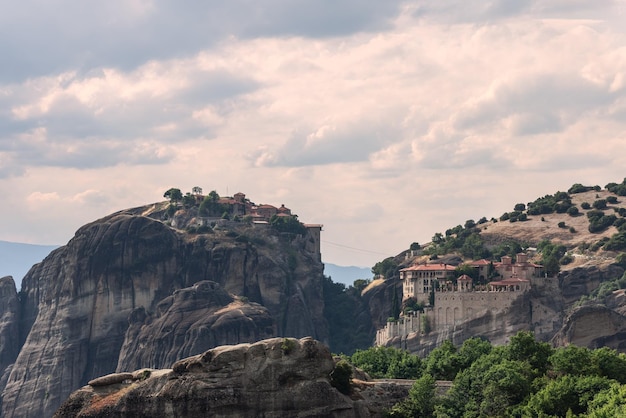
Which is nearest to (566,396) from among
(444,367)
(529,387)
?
(529,387)

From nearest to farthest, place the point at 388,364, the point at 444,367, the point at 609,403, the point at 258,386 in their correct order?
the point at 609,403 → the point at 258,386 → the point at 444,367 → the point at 388,364

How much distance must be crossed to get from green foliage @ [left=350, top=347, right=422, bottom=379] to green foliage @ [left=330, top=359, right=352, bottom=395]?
2638 cm

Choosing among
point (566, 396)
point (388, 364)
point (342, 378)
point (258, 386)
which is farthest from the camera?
point (388, 364)

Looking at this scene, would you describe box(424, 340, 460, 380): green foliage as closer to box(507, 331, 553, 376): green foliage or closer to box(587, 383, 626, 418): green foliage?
box(507, 331, 553, 376): green foliage

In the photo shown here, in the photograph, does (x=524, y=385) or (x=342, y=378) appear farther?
(x=524, y=385)

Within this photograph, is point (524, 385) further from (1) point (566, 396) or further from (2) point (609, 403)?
(2) point (609, 403)

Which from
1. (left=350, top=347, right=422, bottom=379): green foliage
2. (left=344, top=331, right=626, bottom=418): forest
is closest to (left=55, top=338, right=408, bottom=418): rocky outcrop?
(left=344, top=331, right=626, bottom=418): forest

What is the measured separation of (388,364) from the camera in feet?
512

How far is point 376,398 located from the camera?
403 ft

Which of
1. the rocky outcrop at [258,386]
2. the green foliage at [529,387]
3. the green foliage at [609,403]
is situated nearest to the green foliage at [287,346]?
the rocky outcrop at [258,386]

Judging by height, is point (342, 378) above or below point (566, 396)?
above

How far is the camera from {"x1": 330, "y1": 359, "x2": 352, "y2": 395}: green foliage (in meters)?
119

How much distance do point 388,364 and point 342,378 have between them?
3666 centimetres

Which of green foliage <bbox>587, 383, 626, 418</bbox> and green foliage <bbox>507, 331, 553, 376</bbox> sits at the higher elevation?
green foliage <bbox>507, 331, 553, 376</bbox>
